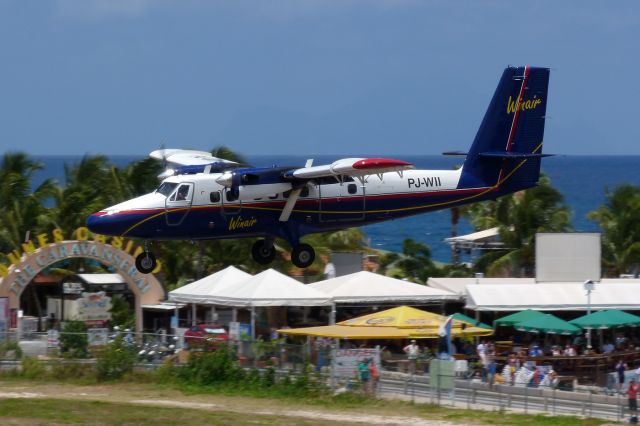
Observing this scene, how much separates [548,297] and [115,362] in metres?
13.6

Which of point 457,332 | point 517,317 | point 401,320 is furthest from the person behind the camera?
point 517,317

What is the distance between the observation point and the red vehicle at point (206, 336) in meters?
32.3

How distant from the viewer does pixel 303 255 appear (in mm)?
29734

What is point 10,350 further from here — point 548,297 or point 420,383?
point 548,297

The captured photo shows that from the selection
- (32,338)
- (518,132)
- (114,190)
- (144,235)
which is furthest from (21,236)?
(518,132)

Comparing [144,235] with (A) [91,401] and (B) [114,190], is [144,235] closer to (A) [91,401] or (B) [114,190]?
(A) [91,401]

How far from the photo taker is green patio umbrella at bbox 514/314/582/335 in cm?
3175

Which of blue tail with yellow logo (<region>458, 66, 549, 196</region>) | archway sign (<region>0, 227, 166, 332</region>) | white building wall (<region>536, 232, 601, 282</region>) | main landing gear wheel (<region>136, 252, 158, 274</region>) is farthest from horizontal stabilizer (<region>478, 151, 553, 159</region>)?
archway sign (<region>0, 227, 166, 332</region>)

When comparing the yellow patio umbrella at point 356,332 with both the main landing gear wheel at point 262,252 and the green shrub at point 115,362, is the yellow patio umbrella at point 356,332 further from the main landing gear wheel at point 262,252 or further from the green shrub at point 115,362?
the green shrub at point 115,362

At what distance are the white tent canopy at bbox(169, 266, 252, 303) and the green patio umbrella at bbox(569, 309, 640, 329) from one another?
10871 millimetres

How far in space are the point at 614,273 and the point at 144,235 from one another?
22.6 meters

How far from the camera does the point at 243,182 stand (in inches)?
1069

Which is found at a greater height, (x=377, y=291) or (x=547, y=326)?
(x=377, y=291)

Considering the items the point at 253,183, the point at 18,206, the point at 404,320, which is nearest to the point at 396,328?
the point at 404,320
